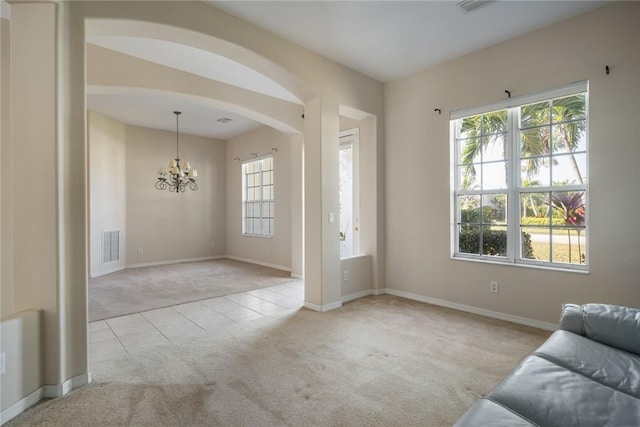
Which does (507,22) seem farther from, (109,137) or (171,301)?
(109,137)

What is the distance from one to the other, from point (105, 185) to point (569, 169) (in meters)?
7.47

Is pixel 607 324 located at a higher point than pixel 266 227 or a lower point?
lower

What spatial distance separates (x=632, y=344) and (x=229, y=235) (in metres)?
7.98

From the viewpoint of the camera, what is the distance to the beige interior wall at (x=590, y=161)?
2.92 m

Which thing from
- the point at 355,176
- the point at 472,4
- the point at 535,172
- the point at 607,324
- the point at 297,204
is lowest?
the point at 607,324

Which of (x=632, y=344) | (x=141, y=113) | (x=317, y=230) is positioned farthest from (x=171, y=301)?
(x=632, y=344)

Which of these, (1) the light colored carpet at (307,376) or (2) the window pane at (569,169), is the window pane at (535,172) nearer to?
(2) the window pane at (569,169)

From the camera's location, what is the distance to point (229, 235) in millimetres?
8664

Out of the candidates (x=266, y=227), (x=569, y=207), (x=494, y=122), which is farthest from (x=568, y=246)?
(x=266, y=227)

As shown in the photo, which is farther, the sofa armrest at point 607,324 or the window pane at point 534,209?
the window pane at point 534,209

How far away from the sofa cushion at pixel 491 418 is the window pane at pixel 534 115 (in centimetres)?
320

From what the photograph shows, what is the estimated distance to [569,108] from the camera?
3.31 m

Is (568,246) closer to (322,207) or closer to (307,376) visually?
(322,207)

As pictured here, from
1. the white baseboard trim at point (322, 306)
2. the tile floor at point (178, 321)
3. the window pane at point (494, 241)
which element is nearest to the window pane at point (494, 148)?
the window pane at point (494, 241)
